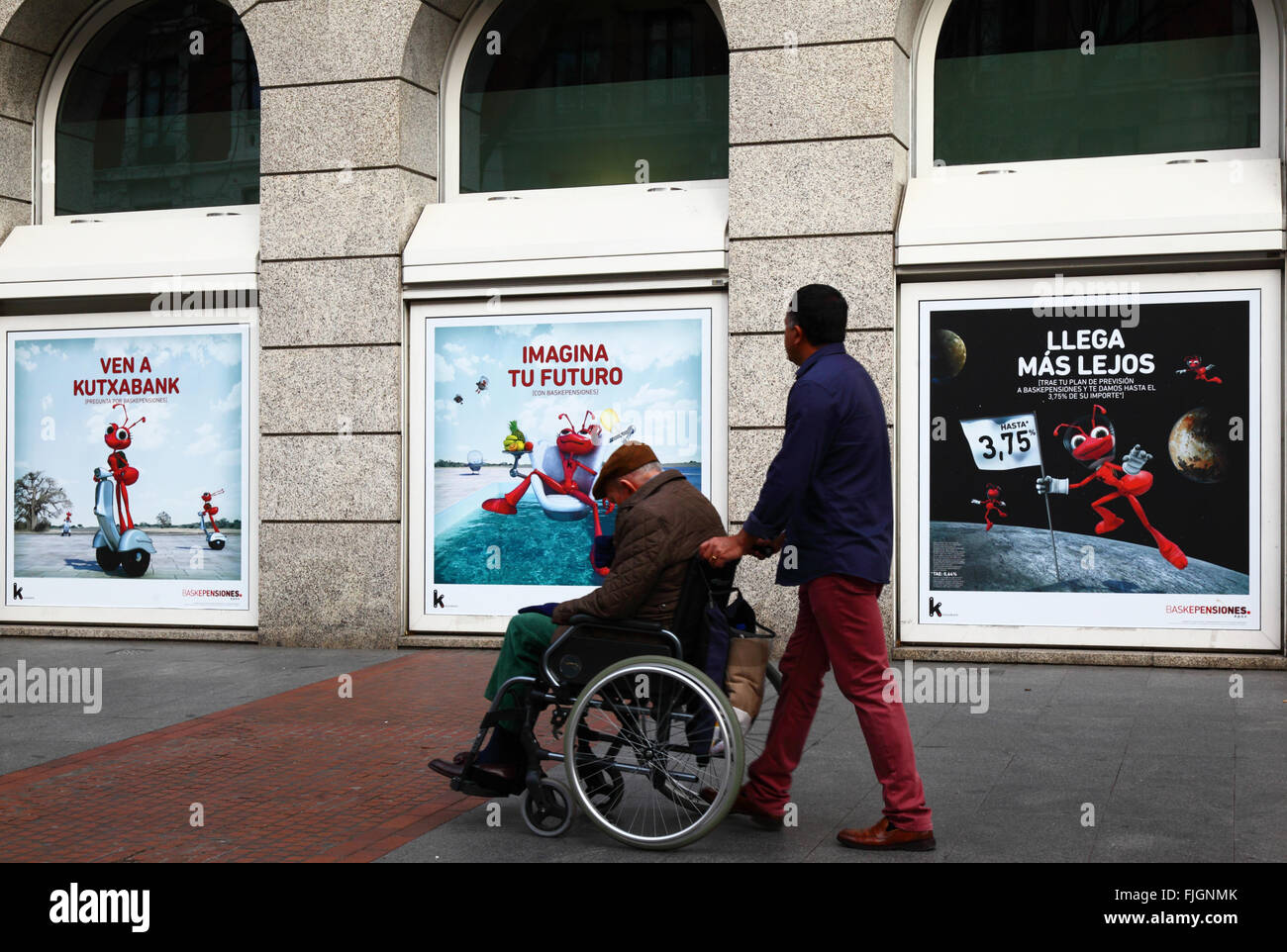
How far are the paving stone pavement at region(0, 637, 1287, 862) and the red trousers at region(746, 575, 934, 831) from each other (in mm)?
170

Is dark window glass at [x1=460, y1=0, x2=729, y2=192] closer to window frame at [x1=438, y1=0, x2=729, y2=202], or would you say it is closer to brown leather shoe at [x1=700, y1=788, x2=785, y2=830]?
window frame at [x1=438, y1=0, x2=729, y2=202]

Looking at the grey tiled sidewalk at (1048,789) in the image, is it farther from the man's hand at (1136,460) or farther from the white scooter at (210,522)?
the white scooter at (210,522)

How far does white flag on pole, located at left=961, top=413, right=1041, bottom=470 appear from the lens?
28.6 feet

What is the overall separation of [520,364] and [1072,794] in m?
5.29

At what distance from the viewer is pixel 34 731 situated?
22.9 feet

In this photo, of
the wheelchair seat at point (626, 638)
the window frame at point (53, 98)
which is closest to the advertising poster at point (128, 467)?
the window frame at point (53, 98)

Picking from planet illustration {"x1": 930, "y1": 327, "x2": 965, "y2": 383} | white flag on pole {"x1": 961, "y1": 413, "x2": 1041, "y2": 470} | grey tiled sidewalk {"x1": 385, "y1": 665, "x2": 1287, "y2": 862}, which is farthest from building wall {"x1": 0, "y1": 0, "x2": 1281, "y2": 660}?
grey tiled sidewalk {"x1": 385, "y1": 665, "x2": 1287, "y2": 862}

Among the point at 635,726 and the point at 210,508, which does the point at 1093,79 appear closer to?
the point at 635,726

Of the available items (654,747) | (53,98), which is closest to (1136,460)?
(654,747)

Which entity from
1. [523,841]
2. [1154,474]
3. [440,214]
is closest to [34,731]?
[523,841]

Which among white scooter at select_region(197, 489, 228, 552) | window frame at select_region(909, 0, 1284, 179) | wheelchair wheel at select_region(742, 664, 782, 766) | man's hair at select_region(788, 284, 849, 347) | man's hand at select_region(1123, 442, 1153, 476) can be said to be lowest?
wheelchair wheel at select_region(742, 664, 782, 766)

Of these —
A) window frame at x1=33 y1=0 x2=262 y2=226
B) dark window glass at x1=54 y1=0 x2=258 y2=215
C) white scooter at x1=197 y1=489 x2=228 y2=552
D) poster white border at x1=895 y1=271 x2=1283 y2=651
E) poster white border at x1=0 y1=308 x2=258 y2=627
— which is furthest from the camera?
window frame at x1=33 y1=0 x2=262 y2=226

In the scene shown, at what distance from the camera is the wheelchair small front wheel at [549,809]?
16.1 feet
